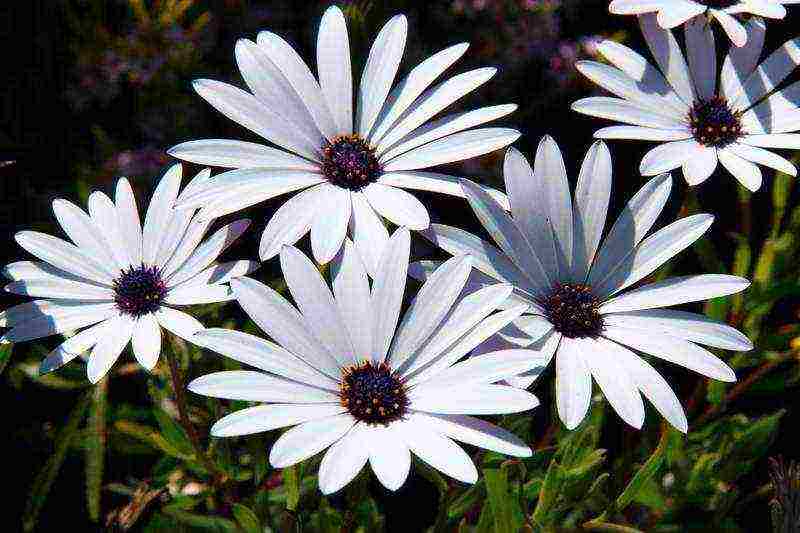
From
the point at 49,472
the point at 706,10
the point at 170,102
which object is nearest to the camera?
the point at 706,10

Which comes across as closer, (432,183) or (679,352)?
(679,352)

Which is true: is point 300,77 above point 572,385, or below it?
above

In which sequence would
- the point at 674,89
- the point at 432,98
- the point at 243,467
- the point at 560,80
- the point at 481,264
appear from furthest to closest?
the point at 560,80 → the point at 243,467 → the point at 674,89 → the point at 432,98 → the point at 481,264

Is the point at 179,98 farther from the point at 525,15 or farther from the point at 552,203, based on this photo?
the point at 552,203

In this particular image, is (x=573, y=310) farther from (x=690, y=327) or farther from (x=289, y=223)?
(x=289, y=223)

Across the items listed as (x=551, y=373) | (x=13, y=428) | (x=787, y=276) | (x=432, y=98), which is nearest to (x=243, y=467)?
(x=13, y=428)

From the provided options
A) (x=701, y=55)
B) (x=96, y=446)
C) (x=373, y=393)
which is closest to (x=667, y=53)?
(x=701, y=55)

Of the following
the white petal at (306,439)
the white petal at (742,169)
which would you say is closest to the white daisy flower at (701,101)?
the white petal at (742,169)
